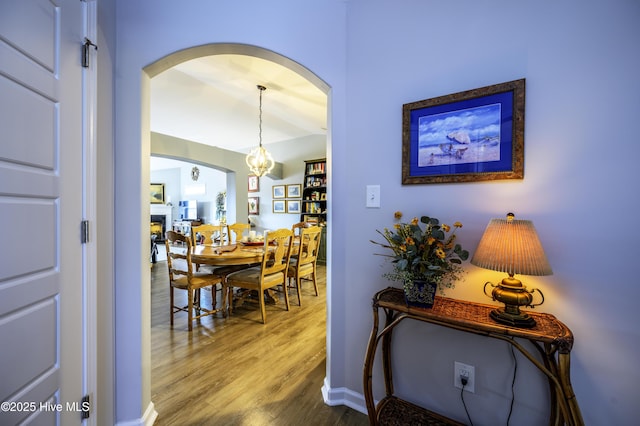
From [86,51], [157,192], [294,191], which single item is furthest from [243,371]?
[157,192]

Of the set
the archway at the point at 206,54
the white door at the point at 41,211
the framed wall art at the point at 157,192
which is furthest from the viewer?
the framed wall art at the point at 157,192

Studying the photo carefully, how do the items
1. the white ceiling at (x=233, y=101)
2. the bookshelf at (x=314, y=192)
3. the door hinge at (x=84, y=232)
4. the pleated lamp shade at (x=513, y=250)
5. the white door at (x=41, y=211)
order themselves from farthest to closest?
the bookshelf at (x=314, y=192)
the white ceiling at (x=233, y=101)
the door hinge at (x=84, y=232)
the pleated lamp shade at (x=513, y=250)
the white door at (x=41, y=211)

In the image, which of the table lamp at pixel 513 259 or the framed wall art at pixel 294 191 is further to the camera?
the framed wall art at pixel 294 191

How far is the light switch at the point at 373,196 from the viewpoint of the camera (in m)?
1.52

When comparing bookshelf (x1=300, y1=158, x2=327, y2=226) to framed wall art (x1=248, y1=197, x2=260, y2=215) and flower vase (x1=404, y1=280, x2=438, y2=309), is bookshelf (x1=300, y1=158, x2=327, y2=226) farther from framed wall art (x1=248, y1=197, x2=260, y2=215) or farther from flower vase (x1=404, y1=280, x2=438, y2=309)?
flower vase (x1=404, y1=280, x2=438, y2=309)

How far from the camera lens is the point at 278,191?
6.52 metres

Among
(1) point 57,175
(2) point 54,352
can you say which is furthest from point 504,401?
(1) point 57,175

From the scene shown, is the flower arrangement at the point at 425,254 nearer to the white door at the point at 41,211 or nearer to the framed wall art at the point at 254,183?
the white door at the point at 41,211

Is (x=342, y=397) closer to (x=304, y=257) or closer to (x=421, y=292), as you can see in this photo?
(x=421, y=292)

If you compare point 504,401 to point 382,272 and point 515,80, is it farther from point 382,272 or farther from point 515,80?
point 515,80

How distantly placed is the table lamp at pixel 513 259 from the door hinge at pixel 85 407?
72.3 inches

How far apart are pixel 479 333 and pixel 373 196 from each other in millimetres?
848

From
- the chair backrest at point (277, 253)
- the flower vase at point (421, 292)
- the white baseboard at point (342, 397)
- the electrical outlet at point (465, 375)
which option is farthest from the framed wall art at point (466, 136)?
the chair backrest at point (277, 253)

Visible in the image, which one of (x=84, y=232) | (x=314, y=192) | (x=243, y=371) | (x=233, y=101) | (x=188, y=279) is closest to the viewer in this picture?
(x=84, y=232)
